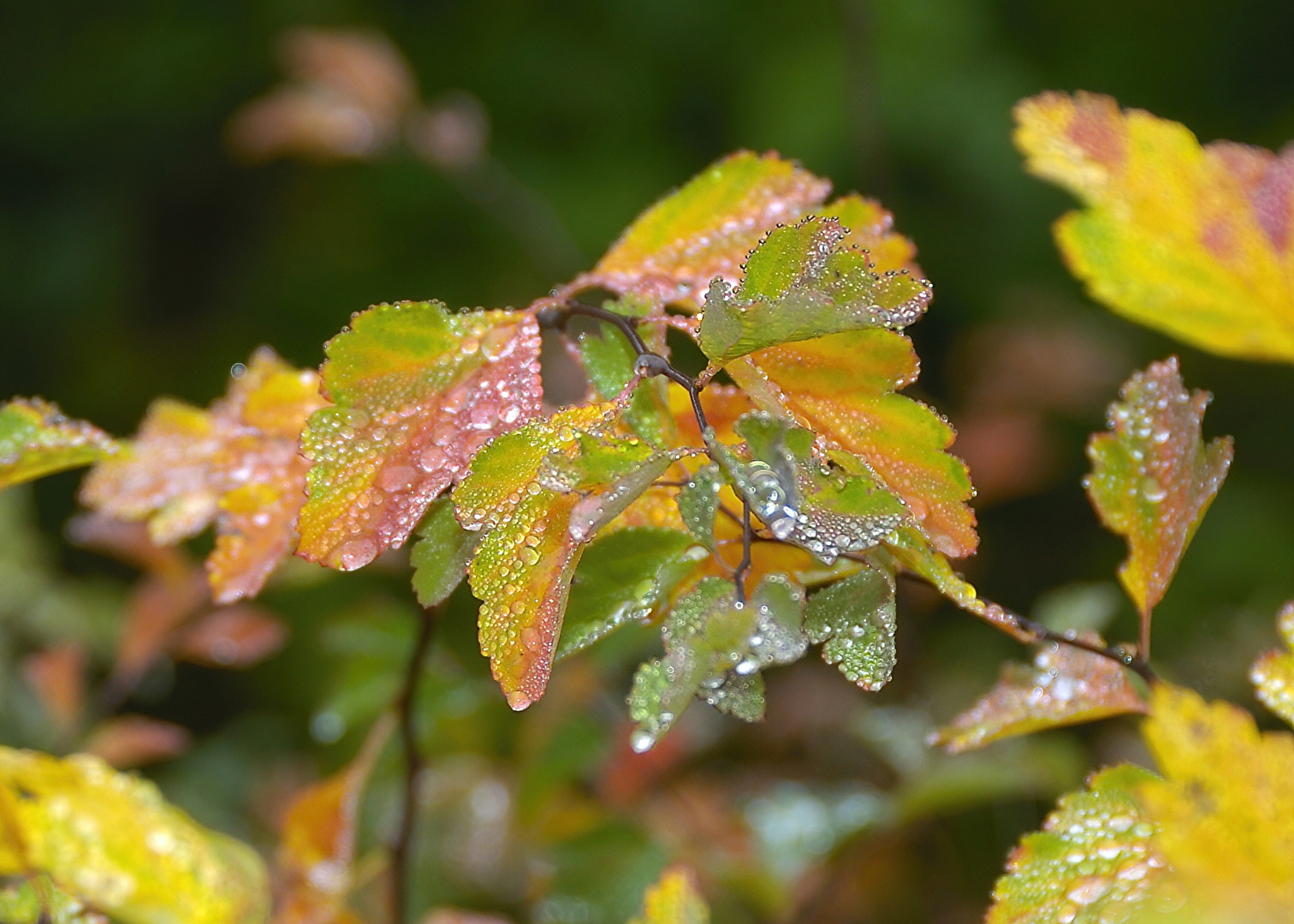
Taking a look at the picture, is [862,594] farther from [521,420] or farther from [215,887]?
[215,887]

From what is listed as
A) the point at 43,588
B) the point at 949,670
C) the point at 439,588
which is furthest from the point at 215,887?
the point at 949,670

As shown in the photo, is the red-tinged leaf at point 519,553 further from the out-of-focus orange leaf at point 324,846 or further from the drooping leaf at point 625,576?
the out-of-focus orange leaf at point 324,846

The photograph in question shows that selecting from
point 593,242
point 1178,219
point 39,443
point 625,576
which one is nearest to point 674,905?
point 625,576

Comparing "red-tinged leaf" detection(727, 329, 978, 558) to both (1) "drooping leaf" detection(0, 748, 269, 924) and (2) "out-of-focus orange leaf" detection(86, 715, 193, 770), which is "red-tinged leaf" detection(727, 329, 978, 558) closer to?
(1) "drooping leaf" detection(0, 748, 269, 924)

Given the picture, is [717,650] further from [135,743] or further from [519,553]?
[135,743]

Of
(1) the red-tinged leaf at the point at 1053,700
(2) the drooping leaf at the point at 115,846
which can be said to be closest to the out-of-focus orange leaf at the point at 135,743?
(2) the drooping leaf at the point at 115,846
